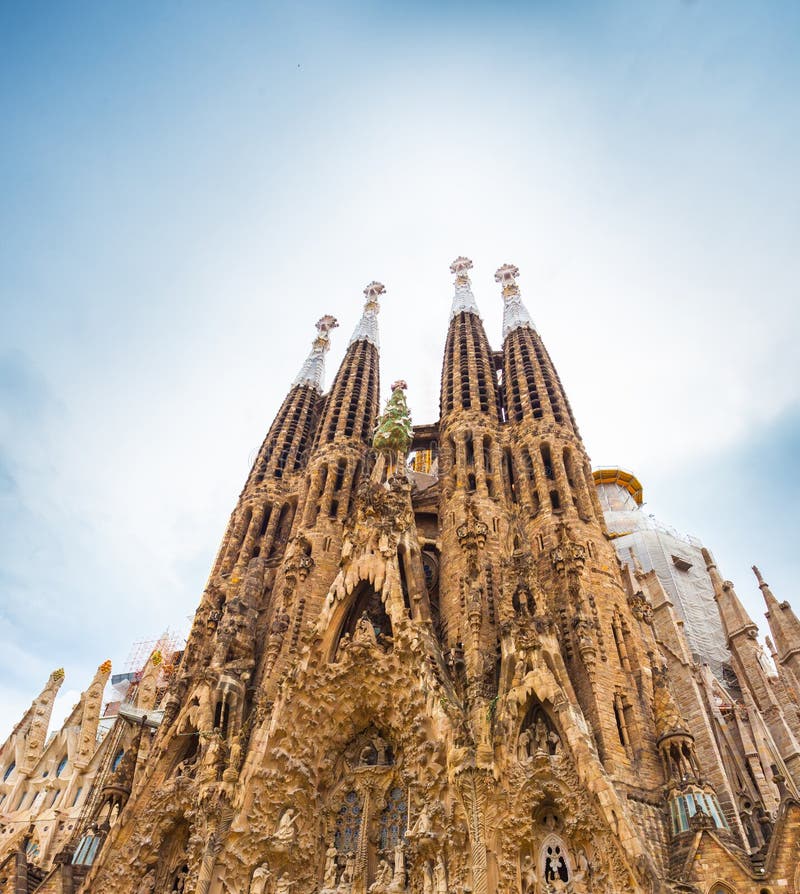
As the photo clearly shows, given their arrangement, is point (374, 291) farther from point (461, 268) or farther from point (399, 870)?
point (399, 870)

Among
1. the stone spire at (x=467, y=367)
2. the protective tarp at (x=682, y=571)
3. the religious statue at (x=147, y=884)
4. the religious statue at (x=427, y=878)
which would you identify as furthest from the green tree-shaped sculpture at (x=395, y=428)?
the religious statue at (x=147, y=884)

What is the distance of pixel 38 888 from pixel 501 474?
17.1m

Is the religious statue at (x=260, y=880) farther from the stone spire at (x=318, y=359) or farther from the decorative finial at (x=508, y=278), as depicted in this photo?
the decorative finial at (x=508, y=278)

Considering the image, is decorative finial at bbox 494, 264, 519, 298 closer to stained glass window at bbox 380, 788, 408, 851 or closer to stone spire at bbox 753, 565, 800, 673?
stone spire at bbox 753, 565, 800, 673

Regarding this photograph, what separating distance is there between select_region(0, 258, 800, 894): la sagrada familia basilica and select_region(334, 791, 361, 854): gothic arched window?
5 cm

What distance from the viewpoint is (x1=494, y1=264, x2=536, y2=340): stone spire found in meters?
30.7

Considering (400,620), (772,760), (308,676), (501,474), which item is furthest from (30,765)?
(772,760)

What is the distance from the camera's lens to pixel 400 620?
17.0 meters

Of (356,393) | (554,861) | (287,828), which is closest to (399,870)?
(287,828)

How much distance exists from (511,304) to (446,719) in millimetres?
22793

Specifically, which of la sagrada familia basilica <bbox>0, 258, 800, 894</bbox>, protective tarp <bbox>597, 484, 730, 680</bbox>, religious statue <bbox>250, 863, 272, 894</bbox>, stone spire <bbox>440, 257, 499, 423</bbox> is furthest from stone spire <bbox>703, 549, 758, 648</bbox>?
religious statue <bbox>250, 863, 272, 894</bbox>

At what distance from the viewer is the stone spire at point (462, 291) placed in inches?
1335

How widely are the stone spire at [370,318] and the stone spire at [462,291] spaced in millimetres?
4828

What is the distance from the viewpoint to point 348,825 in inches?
627
